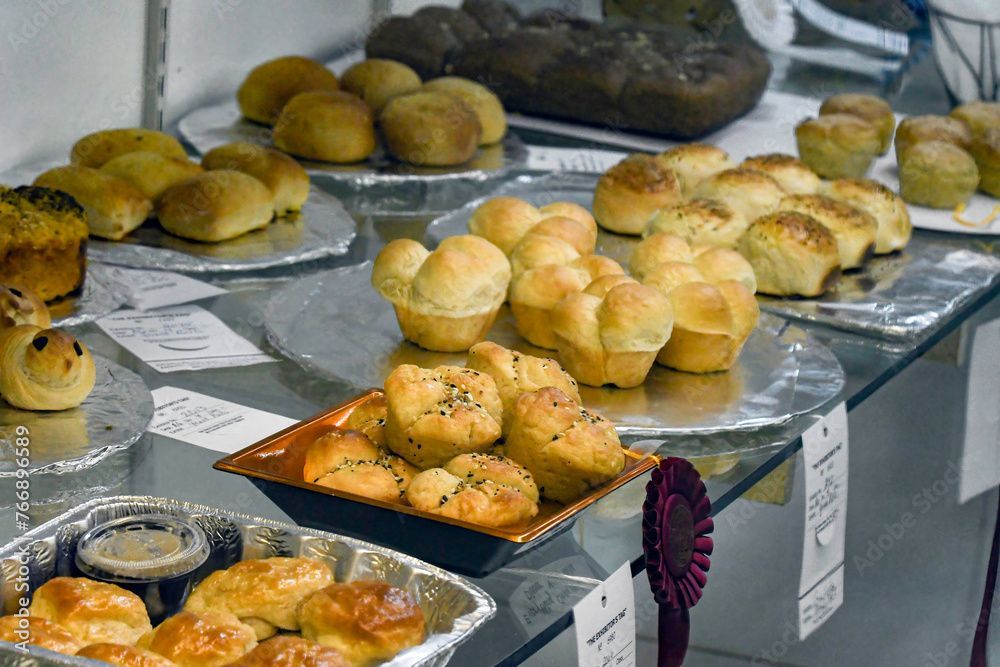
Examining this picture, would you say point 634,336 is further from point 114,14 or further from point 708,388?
point 114,14

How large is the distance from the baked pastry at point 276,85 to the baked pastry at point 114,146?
1.18ft

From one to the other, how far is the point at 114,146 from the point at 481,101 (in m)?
0.71

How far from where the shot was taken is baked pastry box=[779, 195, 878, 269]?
1.89 m

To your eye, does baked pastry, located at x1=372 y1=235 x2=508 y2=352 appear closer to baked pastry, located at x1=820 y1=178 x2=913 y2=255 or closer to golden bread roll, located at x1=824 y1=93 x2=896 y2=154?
baked pastry, located at x1=820 y1=178 x2=913 y2=255

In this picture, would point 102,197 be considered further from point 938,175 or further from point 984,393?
point 984,393

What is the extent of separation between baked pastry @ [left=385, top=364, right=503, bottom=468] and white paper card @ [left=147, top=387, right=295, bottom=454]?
184 mm

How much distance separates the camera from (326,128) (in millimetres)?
2172

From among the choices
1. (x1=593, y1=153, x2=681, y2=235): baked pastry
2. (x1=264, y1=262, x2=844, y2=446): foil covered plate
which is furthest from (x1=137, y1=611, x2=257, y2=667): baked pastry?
(x1=593, y1=153, x2=681, y2=235): baked pastry

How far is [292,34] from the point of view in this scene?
9.04ft

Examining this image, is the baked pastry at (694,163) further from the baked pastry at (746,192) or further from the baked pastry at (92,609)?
the baked pastry at (92,609)

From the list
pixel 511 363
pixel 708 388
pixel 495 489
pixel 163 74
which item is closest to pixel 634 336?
pixel 708 388

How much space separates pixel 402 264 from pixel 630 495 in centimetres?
47

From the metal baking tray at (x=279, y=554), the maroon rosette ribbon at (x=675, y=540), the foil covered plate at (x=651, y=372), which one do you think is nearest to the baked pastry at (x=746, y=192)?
→ the foil covered plate at (x=651, y=372)

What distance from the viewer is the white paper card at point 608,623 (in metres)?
1.00
